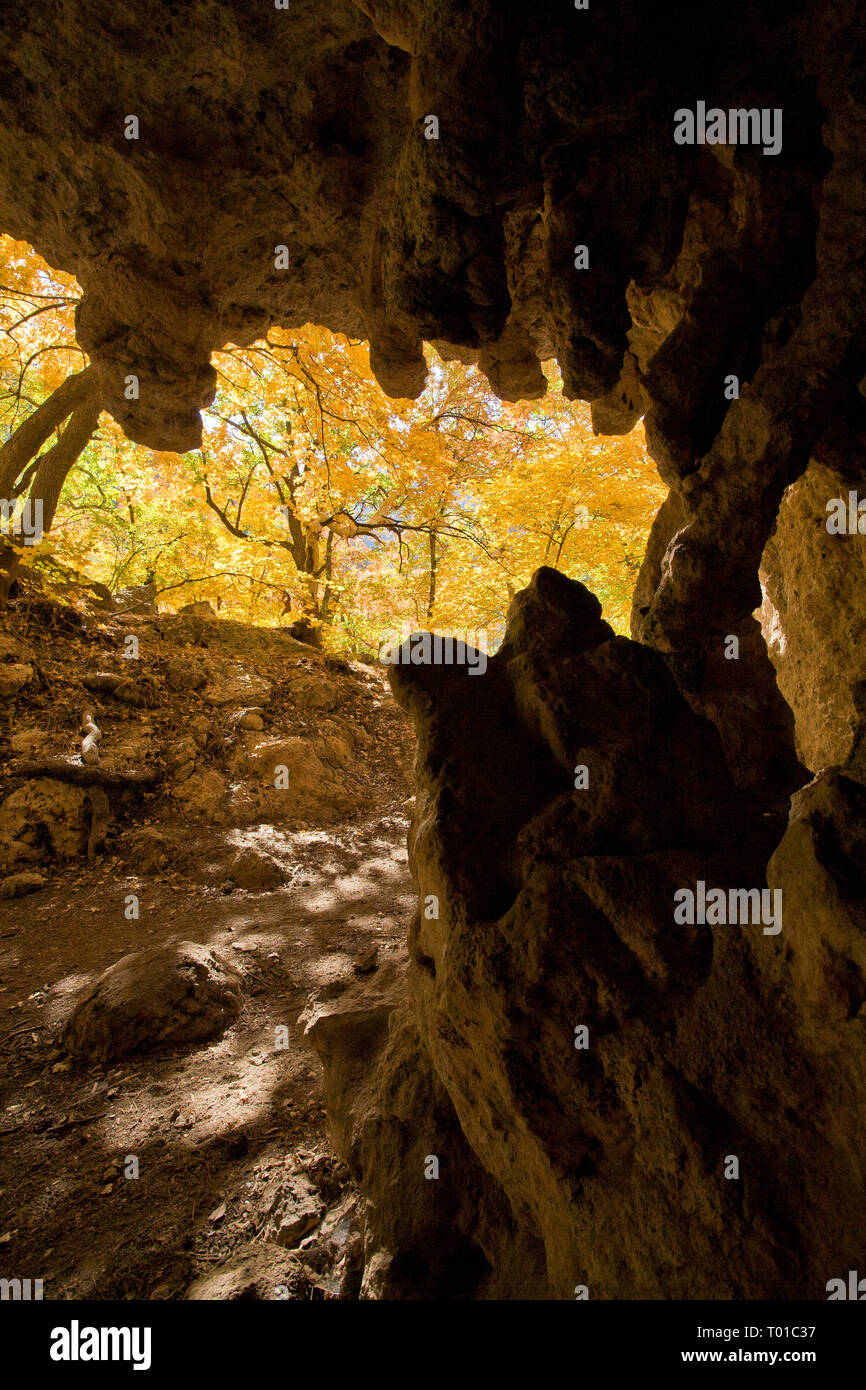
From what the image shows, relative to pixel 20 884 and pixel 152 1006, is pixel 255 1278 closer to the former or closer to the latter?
pixel 152 1006

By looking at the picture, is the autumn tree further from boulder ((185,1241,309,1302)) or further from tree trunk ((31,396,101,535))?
boulder ((185,1241,309,1302))

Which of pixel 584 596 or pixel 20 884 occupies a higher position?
pixel 584 596

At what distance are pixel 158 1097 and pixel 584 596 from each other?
4233mm

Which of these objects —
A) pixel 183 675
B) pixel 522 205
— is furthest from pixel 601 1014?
pixel 183 675

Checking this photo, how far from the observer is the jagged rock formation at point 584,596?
6.20 ft

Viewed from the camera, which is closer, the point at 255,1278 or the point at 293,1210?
the point at 255,1278

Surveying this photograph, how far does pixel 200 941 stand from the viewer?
230 inches

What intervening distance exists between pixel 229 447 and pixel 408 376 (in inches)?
280

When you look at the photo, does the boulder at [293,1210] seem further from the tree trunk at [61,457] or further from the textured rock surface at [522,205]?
the tree trunk at [61,457]

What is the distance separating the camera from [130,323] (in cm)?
434

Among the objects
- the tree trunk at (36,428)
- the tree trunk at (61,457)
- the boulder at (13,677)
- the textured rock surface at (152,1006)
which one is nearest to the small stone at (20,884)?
the textured rock surface at (152,1006)

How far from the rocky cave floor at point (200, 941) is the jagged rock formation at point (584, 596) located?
850 mm

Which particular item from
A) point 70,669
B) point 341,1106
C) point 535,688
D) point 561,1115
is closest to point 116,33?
point 535,688

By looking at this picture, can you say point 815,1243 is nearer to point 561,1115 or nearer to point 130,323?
point 561,1115
